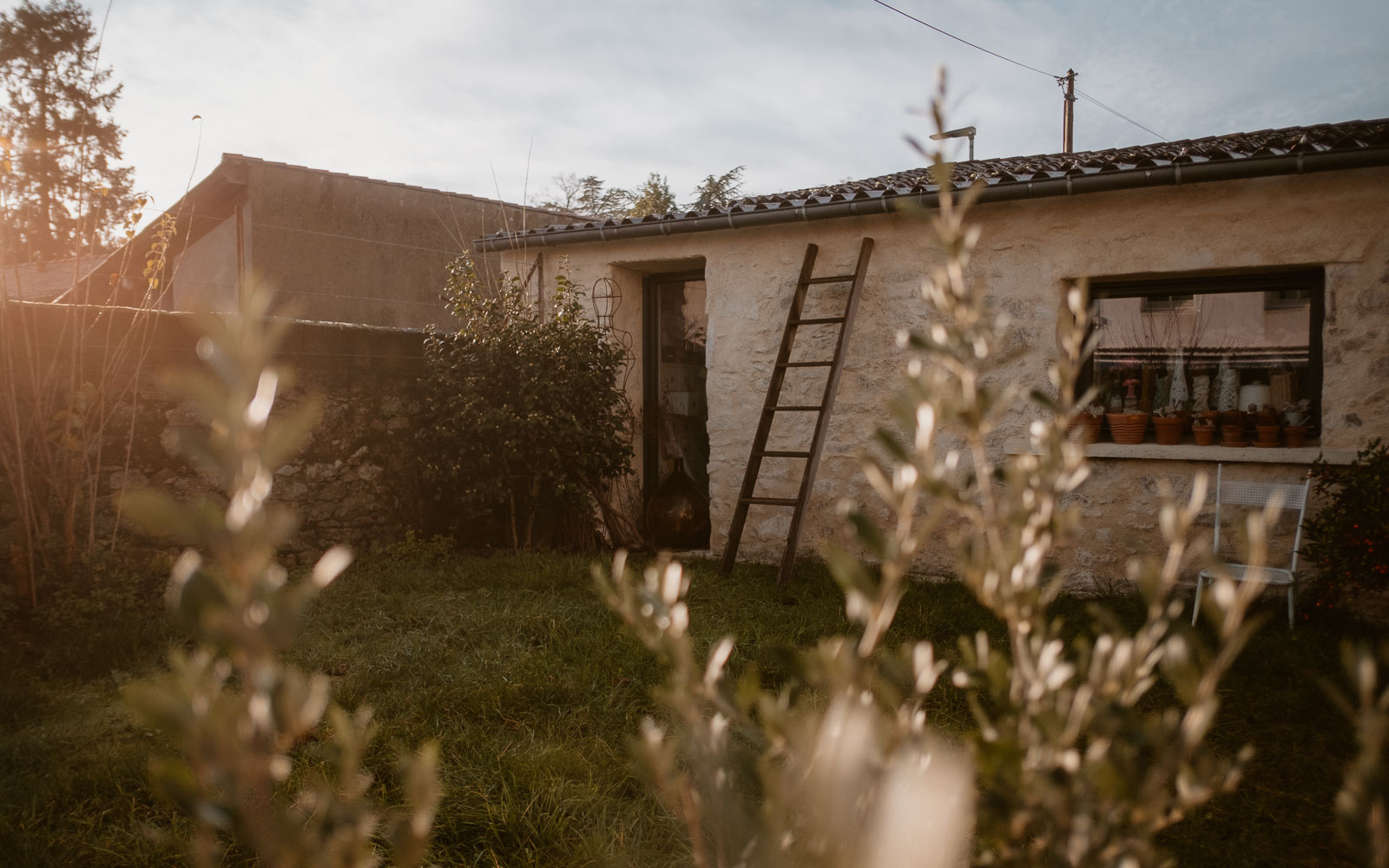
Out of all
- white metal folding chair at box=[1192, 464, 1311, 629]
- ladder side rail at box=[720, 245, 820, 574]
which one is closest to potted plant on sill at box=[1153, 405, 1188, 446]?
white metal folding chair at box=[1192, 464, 1311, 629]

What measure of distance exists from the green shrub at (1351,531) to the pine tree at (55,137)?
19.1 ft

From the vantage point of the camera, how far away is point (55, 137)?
14.5m

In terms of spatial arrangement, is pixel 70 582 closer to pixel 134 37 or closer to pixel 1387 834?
pixel 134 37

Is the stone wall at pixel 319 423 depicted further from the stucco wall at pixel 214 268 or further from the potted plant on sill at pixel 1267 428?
the potted plant on sill at pixel 1267 428

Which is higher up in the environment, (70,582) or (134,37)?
(134,37)

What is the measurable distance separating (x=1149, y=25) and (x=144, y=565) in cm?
820

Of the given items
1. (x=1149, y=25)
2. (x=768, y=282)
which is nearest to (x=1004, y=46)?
(x=1149, y=25)

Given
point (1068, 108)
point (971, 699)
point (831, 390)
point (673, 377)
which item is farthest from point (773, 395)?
point (1068, 108)

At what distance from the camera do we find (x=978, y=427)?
77 centimetres

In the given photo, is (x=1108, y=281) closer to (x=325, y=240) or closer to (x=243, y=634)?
(x=243, y=634)

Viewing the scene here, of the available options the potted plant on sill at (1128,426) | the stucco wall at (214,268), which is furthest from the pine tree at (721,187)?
the potted plant on sill at (1128,426)

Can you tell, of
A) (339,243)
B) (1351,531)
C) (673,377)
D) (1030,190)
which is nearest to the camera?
(1351,531)

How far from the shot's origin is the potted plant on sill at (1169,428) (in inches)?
189

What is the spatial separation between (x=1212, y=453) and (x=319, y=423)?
17.4ft
